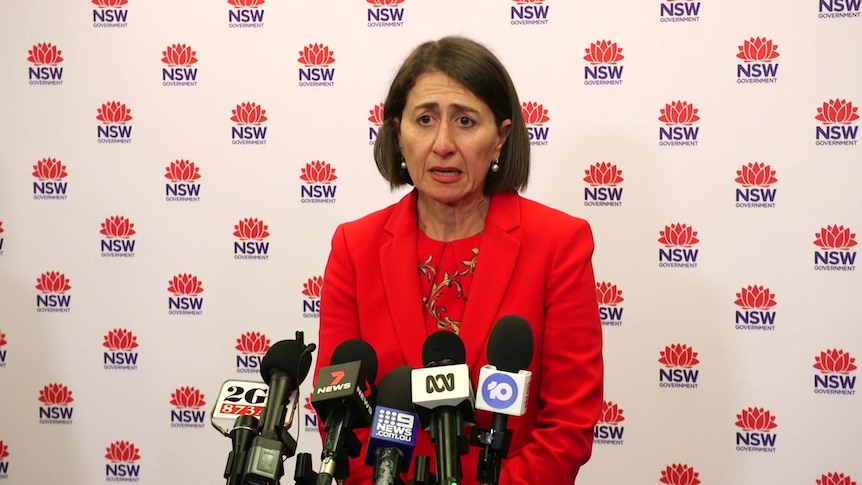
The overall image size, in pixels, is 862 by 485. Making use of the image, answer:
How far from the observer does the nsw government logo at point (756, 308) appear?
354 cm

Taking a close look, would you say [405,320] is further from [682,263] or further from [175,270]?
[175,270]

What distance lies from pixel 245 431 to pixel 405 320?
770mm

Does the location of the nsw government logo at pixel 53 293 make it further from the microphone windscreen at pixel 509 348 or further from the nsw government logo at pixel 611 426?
the microphone windscreen at pixel 509 348

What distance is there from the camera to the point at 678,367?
3623mm

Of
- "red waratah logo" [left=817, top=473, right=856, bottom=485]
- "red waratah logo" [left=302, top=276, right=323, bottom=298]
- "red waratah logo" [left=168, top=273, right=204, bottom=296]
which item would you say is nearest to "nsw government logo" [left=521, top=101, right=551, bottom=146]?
"red waratah logo" [left=302, top=276, right=323, bottom=298]

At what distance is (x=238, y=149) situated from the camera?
3.88 meters

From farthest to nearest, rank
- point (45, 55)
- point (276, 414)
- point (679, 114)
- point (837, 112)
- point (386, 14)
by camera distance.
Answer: point (45, 55) < point (386, 14) < point (679, 114) < point (837, 112) < point (276, 414)

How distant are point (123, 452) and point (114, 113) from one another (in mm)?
1526

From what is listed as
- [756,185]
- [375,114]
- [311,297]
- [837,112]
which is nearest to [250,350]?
[311,297]

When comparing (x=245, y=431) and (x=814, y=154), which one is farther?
(x=814, y=154)

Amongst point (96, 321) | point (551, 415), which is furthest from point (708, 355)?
point (96, 321)

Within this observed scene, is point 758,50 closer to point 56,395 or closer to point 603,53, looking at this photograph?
point 603,53

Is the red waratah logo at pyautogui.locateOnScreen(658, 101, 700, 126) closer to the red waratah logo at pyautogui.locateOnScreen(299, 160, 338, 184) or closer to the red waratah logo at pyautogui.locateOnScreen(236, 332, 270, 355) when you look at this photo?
the red waratah logo at pyautogui.locateOnScreen(299, 160, 338, 184)

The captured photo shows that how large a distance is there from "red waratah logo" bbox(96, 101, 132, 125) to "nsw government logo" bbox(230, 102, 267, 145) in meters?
A: 0.49
